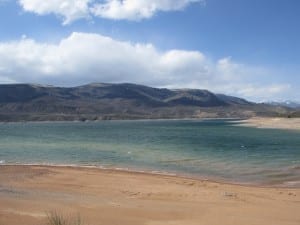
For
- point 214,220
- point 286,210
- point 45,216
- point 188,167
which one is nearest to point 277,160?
point 188,167

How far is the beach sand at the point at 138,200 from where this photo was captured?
18.4m

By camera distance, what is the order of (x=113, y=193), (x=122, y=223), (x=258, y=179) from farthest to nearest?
(x=258, y=179) → (x=113, y=193) → (x=122, y=223)

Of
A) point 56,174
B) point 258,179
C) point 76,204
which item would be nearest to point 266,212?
point 76,204

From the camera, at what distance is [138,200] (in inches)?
899

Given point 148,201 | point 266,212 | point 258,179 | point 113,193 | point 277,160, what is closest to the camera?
point 266,212

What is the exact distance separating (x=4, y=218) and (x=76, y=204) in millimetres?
3977

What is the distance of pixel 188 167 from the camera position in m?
40.1

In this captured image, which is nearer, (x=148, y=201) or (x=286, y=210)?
(x=286, y=210)

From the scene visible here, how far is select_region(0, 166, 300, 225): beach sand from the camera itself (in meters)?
18.4

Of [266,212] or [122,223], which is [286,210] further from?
[122,223]

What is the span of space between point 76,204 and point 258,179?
16503 millimetres

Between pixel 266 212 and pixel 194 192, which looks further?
pixel 194 192

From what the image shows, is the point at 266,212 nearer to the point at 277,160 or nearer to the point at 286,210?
the point at 286,210

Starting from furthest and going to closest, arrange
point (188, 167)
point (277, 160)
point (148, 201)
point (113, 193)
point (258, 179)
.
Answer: point (277, 160)
point (188, 167)
point (258, 179)
point (113, 193)
point (148, 201)
